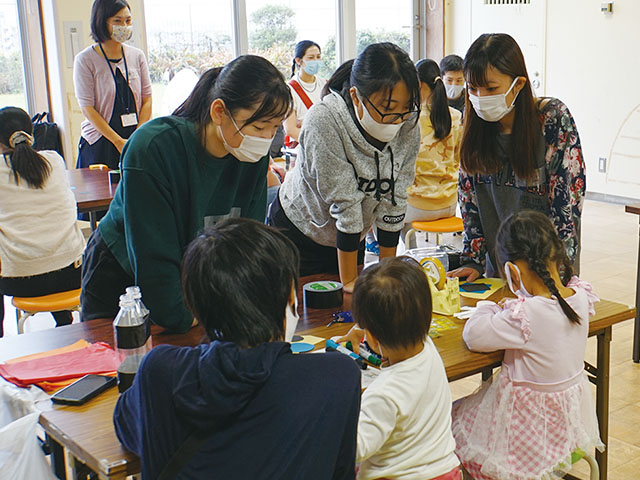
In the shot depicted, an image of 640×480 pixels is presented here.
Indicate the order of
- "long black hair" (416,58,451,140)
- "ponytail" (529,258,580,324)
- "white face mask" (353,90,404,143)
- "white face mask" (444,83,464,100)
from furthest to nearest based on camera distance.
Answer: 1. "white face mask" (444,83,464,100)
2. "long black hair" (416,58,451,140)
3. "white face mask" (353,90,404,143)
4. "ponytail" (529,258,580,324)

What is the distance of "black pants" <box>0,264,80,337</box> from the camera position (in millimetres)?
3066

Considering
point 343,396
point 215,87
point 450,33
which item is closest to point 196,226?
point 215,87

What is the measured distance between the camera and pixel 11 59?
222 inches

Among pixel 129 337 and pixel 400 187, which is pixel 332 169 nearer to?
pixel 400 187

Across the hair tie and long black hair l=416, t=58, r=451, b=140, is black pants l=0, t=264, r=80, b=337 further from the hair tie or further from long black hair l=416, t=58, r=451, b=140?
long black hair l=416, t=58, r=451, b=140

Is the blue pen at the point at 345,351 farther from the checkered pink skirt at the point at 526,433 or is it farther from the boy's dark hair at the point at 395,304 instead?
the checkered pink skirt at the point at 526,433

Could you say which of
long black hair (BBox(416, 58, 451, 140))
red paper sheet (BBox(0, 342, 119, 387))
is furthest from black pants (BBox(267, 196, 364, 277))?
long black hair (BBox(416, 58, 451, 140))

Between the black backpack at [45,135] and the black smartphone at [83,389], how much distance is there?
4.34 m

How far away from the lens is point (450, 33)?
7953 mm

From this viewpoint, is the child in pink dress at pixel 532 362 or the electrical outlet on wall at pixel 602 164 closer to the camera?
the child in pink dress at pixel 532 362

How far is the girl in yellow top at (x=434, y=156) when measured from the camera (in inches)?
154

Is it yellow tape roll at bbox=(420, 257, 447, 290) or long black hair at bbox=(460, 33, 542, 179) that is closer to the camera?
yellow tape roll at bbox=(420, 257, 447, 290)

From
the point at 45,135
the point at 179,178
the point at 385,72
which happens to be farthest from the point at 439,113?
the point at 45,135

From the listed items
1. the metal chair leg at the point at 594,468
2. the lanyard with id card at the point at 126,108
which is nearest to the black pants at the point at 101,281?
the metal chair leg at the point at 594,468
